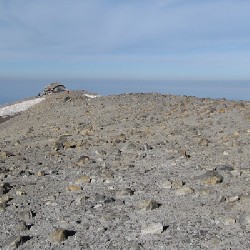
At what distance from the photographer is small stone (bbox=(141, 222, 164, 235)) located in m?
6.06

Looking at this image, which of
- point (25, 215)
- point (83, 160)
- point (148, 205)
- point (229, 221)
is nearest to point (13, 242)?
point (25, 215)

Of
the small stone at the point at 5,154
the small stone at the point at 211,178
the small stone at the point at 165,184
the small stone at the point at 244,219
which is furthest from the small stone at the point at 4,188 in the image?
the small stone at the point at 244,219

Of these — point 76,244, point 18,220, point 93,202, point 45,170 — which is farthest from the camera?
point 45,170

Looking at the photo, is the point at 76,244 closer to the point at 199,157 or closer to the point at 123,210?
the point at 123,210

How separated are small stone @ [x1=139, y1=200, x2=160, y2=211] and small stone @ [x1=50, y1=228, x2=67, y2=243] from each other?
1.39m

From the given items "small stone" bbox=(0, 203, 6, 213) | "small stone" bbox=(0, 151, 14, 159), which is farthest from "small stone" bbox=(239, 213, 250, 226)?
"small stone" bbox=(0, 151, 14, 159)

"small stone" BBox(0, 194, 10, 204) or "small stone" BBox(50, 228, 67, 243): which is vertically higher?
"small stone" BBox(0, 194, 10, 204)

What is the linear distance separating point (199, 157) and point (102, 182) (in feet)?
8.15

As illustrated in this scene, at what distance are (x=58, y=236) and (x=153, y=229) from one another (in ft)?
4.12

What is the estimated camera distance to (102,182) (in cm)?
861

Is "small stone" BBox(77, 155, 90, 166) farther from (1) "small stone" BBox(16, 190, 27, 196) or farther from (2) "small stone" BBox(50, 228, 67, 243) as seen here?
(2) "small stone" BBox(50, 228, 67, 243)

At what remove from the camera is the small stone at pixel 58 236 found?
6.04m

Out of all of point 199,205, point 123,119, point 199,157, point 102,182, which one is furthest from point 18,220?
point 123,119

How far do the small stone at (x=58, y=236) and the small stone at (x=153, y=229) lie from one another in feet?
3.42
